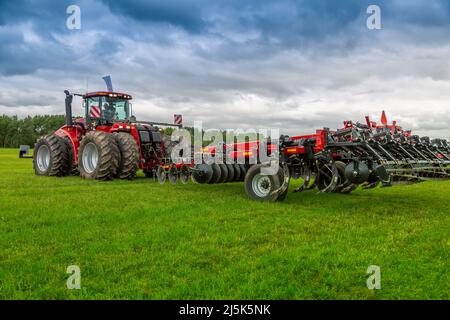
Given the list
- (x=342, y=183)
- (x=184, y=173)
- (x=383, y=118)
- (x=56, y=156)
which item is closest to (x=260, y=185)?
(x=342, y=183)

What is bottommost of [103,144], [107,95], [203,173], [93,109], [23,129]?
[203,173]

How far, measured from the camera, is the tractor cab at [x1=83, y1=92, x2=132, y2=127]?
14.0m

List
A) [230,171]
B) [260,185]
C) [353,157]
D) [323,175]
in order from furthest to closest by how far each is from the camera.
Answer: [230,171]
[323,175]
[260,185]
[353,157]

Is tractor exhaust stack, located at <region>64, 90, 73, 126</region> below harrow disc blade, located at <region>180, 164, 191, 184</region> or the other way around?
the other way around

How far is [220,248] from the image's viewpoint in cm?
468

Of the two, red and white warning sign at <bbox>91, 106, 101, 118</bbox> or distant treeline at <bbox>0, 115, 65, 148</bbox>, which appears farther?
distant treeline at <bbox>0, 115, 65, 148</bbox>

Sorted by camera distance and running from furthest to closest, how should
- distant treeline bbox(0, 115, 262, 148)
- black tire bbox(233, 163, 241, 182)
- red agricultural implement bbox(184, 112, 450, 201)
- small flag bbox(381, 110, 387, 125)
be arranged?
distant treeline bbox(0, 115, 262, 148) < black tire bbox(233, 163, 241, 182) < small flag bbox(381, 110, 387, 125) < red agricultural implement bbox(184, 112, 450, 201)

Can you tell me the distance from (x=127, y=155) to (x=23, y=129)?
3327 inches

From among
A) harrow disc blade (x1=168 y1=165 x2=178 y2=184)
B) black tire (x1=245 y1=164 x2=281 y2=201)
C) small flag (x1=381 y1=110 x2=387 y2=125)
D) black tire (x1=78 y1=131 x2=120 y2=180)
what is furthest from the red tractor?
small flag (x1=381 y1=110 x2=387 y2=125)

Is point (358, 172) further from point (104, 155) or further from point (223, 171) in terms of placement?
point (104, 155)

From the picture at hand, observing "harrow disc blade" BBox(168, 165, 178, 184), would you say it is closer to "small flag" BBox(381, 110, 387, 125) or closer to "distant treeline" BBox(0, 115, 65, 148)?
"small flag" BBox(381, 110, 387, 125)

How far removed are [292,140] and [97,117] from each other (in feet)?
26.8

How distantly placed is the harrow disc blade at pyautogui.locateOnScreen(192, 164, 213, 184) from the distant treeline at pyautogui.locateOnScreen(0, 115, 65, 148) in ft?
252
